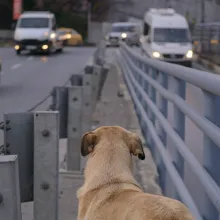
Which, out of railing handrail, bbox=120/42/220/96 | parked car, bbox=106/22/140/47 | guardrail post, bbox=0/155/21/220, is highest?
railing handrail, bbox=120/42/220/96

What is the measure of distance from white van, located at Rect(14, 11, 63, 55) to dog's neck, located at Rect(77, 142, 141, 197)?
39.2 metres

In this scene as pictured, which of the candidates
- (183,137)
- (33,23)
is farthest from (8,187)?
(33,23)

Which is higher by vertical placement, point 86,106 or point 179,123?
point 179,123

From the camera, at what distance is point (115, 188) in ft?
13.2

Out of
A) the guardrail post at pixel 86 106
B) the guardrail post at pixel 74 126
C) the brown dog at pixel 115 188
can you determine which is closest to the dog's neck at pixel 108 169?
the brown dog at pixel 115 188

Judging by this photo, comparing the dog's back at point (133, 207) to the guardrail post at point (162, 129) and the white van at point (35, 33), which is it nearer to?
the guardrail post at point (162, 129)

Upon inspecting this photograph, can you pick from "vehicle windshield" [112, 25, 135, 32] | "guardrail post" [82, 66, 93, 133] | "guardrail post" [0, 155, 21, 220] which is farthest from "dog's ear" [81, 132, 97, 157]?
"vehicle windshield" [112, 25, 135, 32]

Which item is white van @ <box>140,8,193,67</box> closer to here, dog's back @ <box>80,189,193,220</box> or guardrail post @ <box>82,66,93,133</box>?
guardrail post @ <box>82,66,93,133</box>

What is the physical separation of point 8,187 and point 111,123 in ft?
30.2

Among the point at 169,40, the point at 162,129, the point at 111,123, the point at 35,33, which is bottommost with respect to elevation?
the point at 35,33

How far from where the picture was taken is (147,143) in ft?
33.4

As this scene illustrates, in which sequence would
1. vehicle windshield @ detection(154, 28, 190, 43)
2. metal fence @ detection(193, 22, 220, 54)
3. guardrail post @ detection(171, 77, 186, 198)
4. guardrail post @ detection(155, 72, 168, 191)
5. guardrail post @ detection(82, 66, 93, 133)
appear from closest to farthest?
guardrail post @ detection(171, 77, 186, 198) < guardrail post @ detection(155, 72, 168, 191) < guardrail post @ detection(82, 66, 93, 133) < metal fence @ detection(193, 22, 220, 54) < vehicle windshield @ detection(154, 28, 190, 43)

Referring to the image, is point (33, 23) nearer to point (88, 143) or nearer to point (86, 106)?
point (86, 106)

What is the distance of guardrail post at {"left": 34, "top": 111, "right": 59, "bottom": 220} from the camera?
573 centimetres
